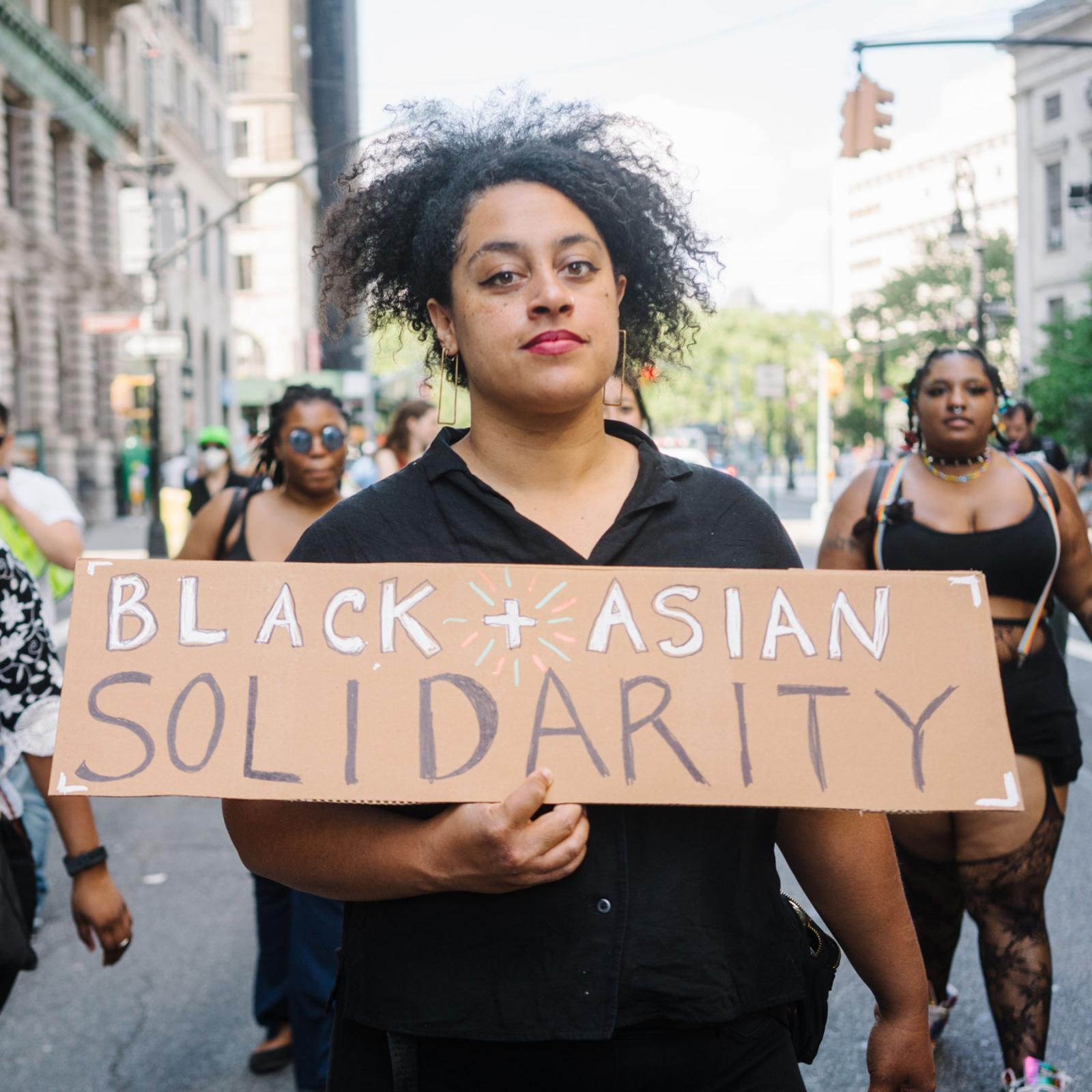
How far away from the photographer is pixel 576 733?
196 cm

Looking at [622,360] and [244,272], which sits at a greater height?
[244,272]

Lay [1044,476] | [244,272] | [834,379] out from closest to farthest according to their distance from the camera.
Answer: [1044,476]
[834,379]
[244,272]

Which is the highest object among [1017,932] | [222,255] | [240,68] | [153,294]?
[240,68]

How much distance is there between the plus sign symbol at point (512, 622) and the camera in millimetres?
2000

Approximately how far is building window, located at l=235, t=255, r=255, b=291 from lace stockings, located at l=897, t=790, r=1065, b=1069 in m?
63.0

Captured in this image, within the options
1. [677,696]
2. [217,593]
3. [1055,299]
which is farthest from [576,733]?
[1055,299]

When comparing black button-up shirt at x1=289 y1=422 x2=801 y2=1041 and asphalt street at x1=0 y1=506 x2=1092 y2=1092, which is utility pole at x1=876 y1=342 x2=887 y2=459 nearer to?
asphalt street at x1=0 y1=506 x2=1092 y2=1092

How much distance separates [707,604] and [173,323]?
40416mm

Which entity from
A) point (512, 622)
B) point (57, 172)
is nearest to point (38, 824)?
point (512, 622)

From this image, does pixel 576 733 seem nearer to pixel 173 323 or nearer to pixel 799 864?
pixel 799 864

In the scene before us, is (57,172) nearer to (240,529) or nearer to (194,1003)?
(240,529)

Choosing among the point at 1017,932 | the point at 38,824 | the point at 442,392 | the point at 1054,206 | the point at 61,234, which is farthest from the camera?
the point at 1054,206

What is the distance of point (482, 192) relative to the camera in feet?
7.29

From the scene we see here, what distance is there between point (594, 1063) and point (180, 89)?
44.8 meters
